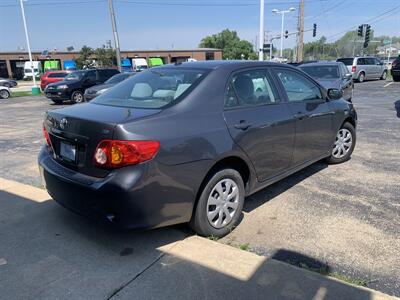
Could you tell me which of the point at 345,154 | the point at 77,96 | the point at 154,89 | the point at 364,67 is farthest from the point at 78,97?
the point at 364,67

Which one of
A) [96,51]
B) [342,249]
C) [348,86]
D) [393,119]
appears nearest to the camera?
[342,249]

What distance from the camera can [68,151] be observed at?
10.6ft

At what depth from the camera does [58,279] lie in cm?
285

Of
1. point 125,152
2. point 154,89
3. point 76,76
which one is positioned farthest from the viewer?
point 76,76

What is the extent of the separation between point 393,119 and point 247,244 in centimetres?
834

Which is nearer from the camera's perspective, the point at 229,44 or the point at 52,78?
the point at 52,78

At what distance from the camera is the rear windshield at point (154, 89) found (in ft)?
11.2

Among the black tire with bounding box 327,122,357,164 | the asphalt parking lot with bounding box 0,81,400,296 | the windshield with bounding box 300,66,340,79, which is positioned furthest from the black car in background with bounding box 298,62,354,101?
the black tire with bounding box 327,122,357,164

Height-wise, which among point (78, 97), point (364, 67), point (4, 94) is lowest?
point (4, 94)

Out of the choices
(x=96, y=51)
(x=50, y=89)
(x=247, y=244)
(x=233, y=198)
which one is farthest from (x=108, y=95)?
(x=96, y=51)

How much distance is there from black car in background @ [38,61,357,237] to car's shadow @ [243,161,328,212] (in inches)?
16.2

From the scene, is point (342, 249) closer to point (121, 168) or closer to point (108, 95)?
point (121, 168)

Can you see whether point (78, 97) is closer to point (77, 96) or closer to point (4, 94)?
point (77, 96)

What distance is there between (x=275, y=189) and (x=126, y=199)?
2.48 meters
